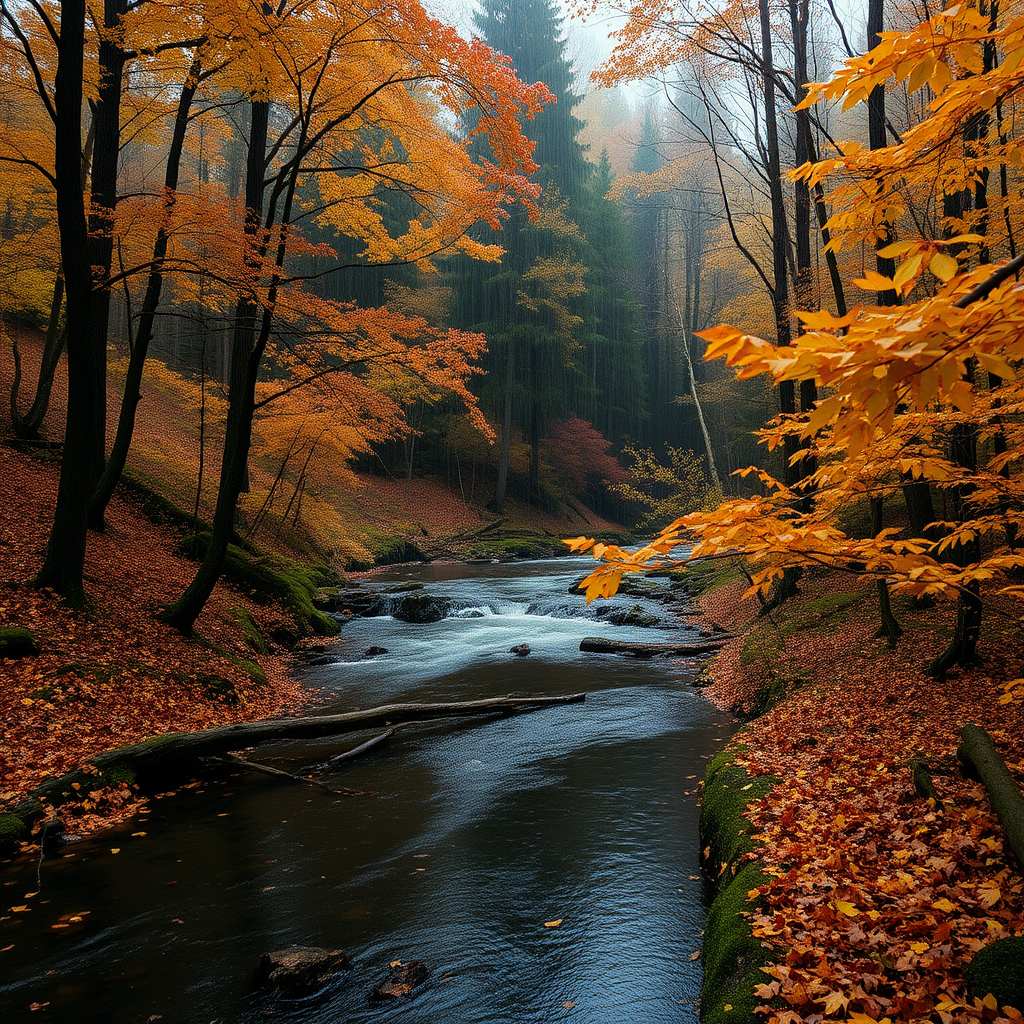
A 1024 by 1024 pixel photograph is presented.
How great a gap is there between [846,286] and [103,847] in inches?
534

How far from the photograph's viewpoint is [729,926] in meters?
3.04

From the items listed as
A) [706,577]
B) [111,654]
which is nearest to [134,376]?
[111,654]

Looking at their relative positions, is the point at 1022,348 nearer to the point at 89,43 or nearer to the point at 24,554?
the point at 24,554

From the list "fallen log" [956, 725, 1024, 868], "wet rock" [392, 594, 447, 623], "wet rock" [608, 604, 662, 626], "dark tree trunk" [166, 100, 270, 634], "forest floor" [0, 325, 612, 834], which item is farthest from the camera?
"wet rock" [392, 594, 447, 623]

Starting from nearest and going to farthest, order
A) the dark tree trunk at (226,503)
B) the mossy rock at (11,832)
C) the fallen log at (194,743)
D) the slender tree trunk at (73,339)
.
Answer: the mossy rock at (11,832), the fallen log at (194,743), the slender tree trunk at (73,339), the dark tree trunk at (226,503)

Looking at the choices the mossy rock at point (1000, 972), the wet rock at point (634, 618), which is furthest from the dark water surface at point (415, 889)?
the wet rock at point (634, 618)

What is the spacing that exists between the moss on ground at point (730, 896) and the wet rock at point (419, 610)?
8695mm

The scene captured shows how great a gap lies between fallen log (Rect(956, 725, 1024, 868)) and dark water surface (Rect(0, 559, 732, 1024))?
169cm

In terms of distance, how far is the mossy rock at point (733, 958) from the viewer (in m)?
2.56

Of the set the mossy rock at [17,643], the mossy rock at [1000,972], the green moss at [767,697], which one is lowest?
the green moss at [767,697]

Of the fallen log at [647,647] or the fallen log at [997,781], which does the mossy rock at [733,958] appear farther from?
the fallen log at [647,647]

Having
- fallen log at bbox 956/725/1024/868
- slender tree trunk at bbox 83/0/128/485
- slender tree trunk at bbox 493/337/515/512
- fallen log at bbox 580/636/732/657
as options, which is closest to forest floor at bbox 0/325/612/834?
slender tree trunk at bbox 83/0/128/485

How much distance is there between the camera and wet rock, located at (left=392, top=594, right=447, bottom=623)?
1302 cm

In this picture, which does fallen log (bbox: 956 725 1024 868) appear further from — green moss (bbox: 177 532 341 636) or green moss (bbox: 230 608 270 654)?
green moss (bbox: 177 532 341 636)
